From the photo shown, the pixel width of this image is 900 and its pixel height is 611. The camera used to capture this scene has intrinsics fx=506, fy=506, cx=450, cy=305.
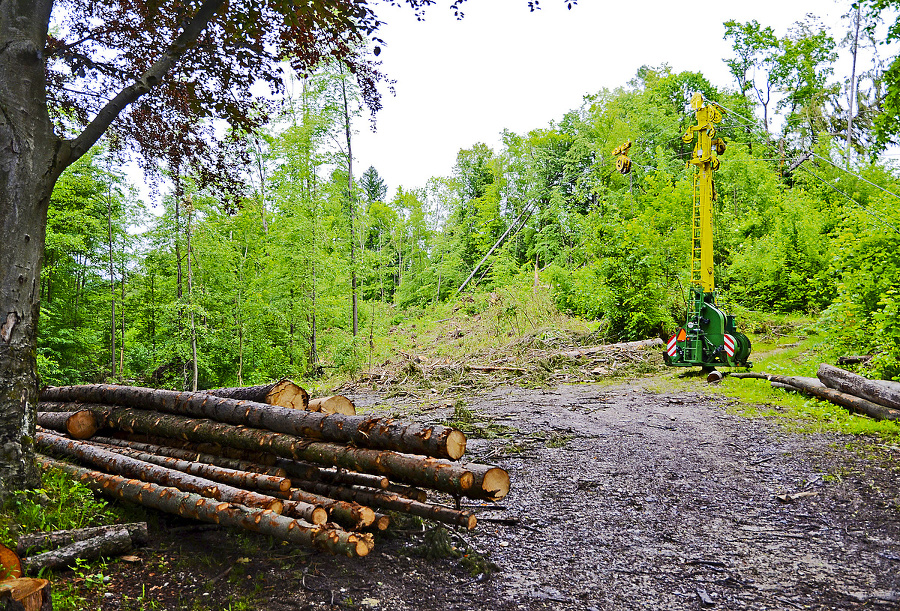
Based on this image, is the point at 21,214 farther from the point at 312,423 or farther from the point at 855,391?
the point at 855,391

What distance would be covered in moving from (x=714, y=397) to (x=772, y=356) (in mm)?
6147

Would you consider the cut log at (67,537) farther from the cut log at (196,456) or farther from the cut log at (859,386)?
the cut log at (859,386)

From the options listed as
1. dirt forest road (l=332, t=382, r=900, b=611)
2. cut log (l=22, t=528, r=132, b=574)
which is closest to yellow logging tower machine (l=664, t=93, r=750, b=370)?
dirt forest road (l=332, t=382, r=900, b=611)

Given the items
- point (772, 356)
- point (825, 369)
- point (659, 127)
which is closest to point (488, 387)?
point (825, 369)

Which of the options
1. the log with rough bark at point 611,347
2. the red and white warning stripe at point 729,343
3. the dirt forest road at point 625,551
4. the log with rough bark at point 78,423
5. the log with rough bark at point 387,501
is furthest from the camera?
the log with rough bark at point 611,347

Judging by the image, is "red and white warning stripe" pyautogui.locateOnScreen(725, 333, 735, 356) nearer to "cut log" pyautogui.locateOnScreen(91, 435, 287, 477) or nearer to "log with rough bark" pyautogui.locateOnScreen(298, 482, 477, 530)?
"log with rough bark" pyautogui.locateOnScreen(298, 482, 477, 530)

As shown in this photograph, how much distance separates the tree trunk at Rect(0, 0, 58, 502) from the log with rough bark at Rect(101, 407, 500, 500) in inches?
42.3

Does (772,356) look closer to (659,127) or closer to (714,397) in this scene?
(714,397)

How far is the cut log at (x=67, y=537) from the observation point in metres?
3.27

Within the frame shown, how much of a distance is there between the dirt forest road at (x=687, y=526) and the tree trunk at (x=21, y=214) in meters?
3.03

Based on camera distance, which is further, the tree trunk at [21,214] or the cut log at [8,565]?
the tree trunk at [21,214]

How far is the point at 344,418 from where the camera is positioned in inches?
155

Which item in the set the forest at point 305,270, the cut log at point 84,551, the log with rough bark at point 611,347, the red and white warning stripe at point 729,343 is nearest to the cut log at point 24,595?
the cut log at point 84,551

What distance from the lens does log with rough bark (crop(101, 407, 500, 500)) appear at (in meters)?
3.49
